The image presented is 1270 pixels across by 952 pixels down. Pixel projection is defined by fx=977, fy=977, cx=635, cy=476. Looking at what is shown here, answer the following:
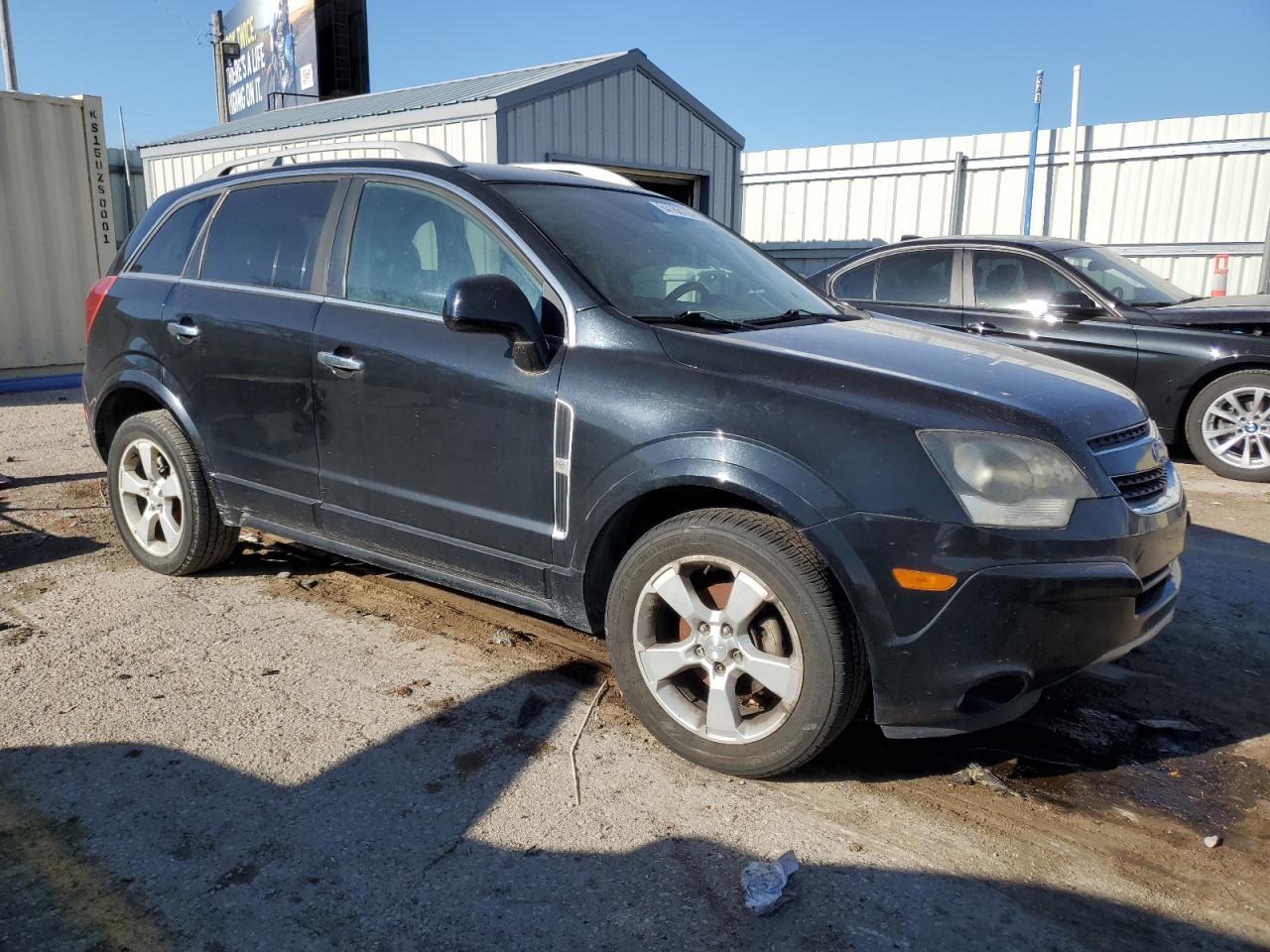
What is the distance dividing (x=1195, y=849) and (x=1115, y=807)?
9.4 inches

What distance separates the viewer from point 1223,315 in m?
7.12

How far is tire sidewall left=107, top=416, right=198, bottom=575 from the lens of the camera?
4367mm

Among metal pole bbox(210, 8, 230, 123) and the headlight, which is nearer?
the headlight

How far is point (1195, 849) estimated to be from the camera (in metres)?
2.62

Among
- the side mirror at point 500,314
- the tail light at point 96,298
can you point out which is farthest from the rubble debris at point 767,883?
the tail light at point 96,298

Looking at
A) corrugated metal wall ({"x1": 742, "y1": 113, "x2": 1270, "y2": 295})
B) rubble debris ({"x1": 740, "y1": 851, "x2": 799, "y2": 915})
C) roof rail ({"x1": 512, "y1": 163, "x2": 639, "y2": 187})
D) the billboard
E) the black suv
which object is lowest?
rubble debris ({"x1": 740, "y1": 851, "x2": 799, "y2": 915})

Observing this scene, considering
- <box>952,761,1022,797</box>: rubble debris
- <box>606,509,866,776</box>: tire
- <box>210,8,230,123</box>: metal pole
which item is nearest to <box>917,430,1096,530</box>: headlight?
<box>606,509,866,776</box>: tire

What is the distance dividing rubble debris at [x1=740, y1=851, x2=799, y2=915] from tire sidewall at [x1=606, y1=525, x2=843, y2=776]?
342 mm

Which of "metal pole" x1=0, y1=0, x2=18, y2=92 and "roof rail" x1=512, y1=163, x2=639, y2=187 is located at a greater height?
"metal pole" x1=0, y1=0, x2=18, y2=92

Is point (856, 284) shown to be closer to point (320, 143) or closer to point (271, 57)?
point (320, 143)

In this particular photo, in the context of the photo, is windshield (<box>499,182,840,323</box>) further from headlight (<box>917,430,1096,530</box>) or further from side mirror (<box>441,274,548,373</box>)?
headlight (<box>917,430,1096,530</box>)

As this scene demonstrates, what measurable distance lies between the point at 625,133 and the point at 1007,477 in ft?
33.8

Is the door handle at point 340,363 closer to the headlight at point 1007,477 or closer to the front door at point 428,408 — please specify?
the front door at point 428,408

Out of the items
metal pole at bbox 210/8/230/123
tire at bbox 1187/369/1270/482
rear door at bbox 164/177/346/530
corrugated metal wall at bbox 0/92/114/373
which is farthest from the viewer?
metal pole at bbox 210/8/230/123
